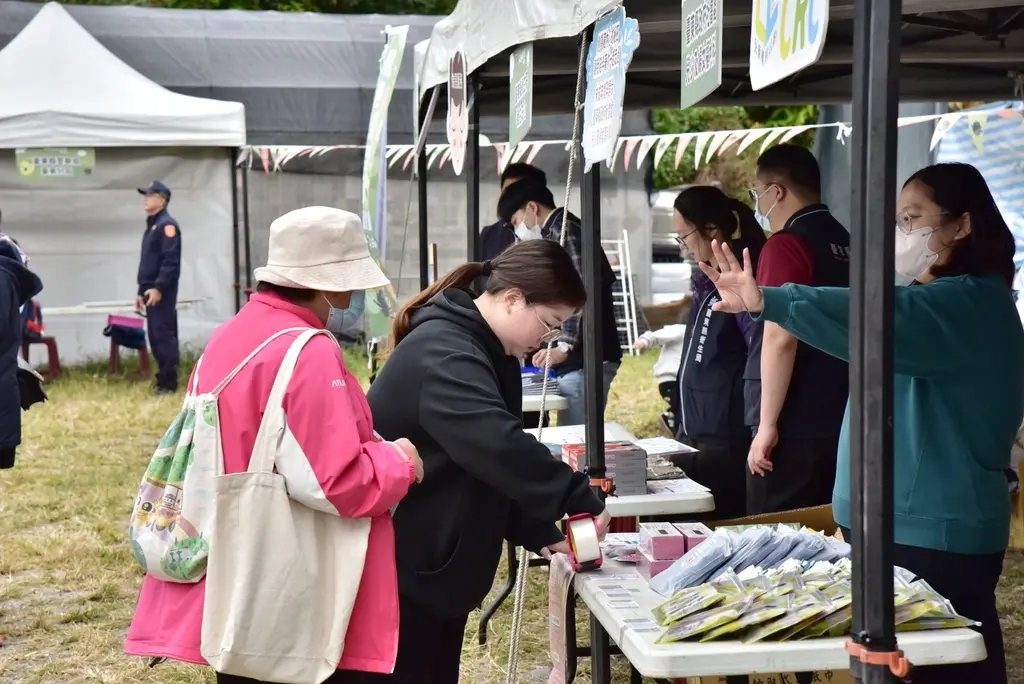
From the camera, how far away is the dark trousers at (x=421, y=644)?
8.36 ft

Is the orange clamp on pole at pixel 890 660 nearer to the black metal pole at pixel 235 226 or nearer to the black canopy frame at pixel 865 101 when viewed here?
the black canopy frame at pixel 865 101

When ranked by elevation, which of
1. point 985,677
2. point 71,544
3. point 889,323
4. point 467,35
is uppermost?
point 467,35

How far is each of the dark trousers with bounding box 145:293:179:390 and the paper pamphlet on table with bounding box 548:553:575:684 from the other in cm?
866

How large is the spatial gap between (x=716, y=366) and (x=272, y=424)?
2412 millimetres

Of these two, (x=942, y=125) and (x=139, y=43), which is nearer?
(x=942, y=125)

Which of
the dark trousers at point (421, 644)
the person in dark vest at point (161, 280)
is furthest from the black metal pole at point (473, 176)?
the person in dark vest at point (161, 280)

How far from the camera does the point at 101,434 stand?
9070 millimetres

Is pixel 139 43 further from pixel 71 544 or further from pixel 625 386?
pixel 71 544

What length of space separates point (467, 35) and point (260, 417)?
6.95ft

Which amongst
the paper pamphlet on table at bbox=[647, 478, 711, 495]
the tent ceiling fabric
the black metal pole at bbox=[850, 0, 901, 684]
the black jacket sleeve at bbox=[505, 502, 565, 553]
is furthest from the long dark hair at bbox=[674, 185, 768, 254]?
the black metal pole at bbox=[850, 0, 901, 684]

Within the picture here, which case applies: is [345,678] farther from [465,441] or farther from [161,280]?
[161,280]

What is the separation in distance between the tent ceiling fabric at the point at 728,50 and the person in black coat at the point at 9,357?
189 centimetres

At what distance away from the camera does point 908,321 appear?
Result: 2.36m

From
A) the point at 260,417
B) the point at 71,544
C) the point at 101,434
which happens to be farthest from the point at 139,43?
the point at 260,417
